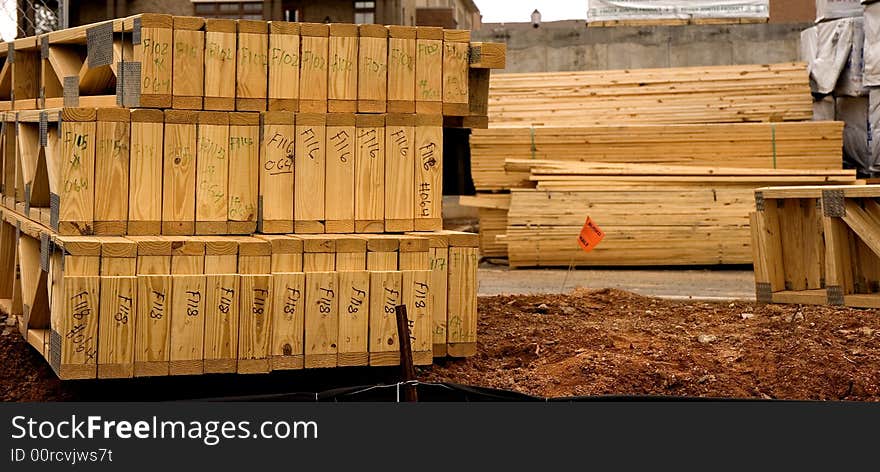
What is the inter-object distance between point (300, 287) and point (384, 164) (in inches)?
47.3

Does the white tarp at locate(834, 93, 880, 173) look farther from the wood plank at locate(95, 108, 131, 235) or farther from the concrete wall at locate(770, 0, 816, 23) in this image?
the concrete wall at locate(770, 0, 816, 23)

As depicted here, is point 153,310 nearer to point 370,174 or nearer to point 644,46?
point 370,174

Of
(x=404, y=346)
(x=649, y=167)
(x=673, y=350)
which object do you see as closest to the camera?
(x=404, y=346)

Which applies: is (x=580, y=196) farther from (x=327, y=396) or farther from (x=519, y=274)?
(x=327, y=396)

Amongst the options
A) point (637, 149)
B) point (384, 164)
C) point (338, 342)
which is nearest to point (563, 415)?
point (338, 342)

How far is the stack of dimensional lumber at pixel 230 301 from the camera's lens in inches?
286

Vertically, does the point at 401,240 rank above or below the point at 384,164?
below

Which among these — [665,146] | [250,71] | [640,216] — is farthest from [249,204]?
[665,146]

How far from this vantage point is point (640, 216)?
52.4ft

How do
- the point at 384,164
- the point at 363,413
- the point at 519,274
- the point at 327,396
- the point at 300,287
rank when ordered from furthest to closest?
1. the point at 519,274
2. the point at 384,164
3. the point at 300,287
4. the point at 327,396
5. the point at 363,413

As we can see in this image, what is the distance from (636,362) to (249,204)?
10.3 feet

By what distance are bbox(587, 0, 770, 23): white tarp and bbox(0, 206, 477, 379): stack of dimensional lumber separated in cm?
1576

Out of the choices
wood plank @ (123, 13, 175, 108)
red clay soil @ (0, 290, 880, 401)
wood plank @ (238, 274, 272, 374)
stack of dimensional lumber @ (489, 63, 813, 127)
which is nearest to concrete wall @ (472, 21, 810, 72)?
stack of dimensional lumber @ (489, 63, 813, 127)

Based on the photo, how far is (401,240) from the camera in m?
7.93
